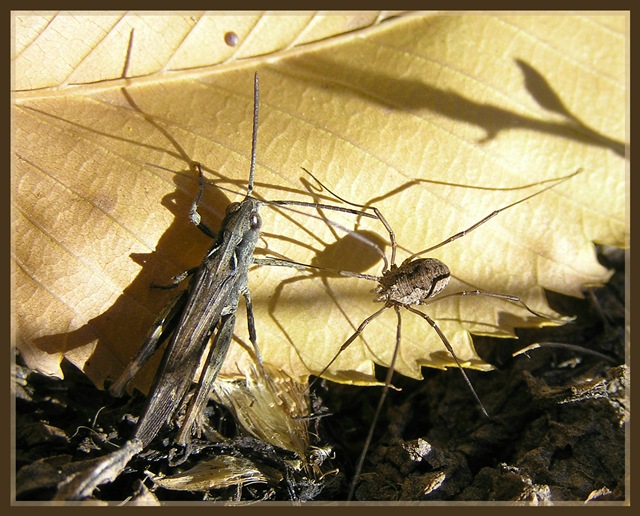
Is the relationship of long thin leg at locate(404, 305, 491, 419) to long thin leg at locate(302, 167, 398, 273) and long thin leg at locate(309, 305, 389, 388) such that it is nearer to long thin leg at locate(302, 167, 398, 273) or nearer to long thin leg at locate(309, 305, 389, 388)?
long thin leg at locate(309, 305, 389, 388)

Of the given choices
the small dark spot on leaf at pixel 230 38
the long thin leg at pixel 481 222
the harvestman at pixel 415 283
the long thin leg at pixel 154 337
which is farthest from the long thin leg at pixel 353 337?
the small dark spot on leaf at pixel 230 38

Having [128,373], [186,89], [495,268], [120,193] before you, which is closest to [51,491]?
[128,373]

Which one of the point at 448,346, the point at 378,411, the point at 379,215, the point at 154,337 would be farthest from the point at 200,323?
the point at 448,346

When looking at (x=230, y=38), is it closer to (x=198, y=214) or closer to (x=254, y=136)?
→ (x=254, y=136)

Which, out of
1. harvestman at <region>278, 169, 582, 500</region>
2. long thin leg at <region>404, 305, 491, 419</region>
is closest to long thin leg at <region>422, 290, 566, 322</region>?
harvestman at <region>278, 169, 582, 500</region>

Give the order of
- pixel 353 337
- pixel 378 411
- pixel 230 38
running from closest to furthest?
1. pixel 378 411
2. pixel 353 337
3. pixel 230 38

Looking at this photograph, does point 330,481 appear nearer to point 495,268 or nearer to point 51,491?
point 51,491
